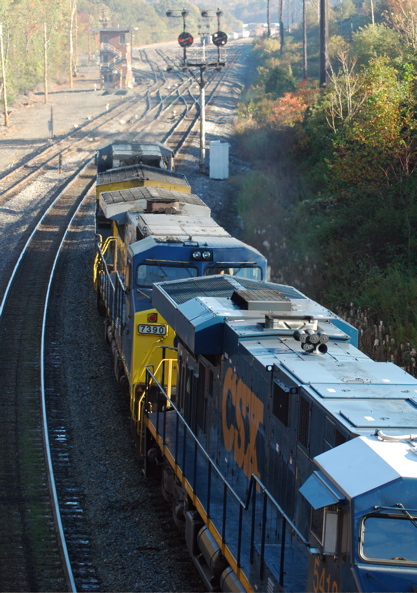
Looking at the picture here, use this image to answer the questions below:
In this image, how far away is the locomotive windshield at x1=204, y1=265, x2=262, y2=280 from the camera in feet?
39.7

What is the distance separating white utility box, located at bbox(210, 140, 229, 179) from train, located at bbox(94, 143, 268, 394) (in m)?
18.8

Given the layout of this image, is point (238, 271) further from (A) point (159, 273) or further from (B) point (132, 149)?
(B) point (132, 149)

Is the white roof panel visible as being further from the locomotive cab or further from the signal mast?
the signal mast

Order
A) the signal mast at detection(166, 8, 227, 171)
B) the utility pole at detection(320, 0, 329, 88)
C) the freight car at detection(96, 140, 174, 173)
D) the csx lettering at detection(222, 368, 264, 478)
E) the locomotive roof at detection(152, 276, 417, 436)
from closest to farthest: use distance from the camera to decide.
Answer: the locomotive roof at detection(152, 276, 417, 436) < the csx lettering at detection(222, 368, 264, 478) < the freight car at detection(96, 140, 174, 173) < the signal mast at detection(166, 8, 227, 171) < the utility pole at detection(320, 0, 329, 88)

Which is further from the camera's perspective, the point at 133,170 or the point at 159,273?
the point at 133,170

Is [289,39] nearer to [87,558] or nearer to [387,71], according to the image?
[387,71]

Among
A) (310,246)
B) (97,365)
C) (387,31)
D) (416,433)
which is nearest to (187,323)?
(416,433)

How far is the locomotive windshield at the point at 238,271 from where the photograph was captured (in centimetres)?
1211

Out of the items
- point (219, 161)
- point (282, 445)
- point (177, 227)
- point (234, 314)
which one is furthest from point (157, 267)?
point (219, 161)

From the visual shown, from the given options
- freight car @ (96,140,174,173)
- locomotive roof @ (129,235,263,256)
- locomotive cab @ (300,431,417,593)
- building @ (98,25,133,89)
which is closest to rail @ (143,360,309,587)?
locomotive cab @ (300,431,417,593)

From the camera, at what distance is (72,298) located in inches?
838

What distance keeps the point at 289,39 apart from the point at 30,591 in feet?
284

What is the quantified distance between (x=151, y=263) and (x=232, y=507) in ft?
16.5

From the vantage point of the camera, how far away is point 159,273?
40.4 ft
